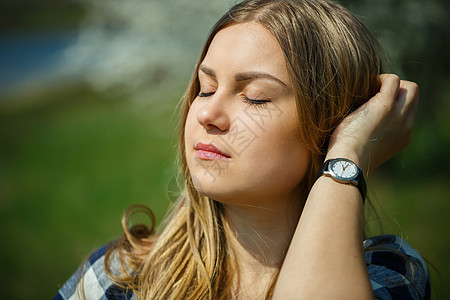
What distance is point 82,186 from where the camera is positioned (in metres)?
5.14

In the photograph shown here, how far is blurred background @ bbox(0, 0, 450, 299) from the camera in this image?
3520 millimetres

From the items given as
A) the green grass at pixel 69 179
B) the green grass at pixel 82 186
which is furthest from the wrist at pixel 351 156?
the green grass at pixel 69 179

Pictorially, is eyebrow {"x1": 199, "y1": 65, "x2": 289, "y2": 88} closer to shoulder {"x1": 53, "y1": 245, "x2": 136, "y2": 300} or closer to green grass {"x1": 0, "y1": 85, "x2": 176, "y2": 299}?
shoulder {"x1": 53, "y1": 245, "x2": 136, "y2": 300}

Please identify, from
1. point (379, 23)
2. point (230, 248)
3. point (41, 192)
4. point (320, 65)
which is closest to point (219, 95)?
point (320, 65)

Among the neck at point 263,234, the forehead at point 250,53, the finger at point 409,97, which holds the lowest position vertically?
the neck at point 263,234

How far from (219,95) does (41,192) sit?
4.08 metres

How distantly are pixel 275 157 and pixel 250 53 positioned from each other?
42cm

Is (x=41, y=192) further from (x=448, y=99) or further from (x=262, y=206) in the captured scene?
(x=448, y=99)

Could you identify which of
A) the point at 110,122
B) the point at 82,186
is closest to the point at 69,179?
the point at 82,186

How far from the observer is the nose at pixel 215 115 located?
5.53 ft

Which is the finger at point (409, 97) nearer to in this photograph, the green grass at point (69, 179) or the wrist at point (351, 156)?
the wrist at point (351, 156)

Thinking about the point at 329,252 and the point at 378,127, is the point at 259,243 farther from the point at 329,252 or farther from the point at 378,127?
the point at 378,127

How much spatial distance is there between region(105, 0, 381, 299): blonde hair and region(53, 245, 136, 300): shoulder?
0.04 metres

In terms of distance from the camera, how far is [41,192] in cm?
511
